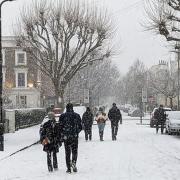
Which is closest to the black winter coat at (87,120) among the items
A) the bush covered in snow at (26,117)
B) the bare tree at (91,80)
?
the bush covered in snow at (26,117)

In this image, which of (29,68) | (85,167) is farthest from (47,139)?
(29,68)

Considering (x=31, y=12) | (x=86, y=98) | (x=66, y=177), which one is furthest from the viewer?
(x=86, y=98)

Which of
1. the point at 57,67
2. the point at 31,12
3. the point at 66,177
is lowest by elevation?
the point at 66,177

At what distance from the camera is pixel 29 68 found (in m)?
83.2

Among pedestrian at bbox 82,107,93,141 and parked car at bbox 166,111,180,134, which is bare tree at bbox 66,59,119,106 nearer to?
parked car at bbox 166,111,180,134

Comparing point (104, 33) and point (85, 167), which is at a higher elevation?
point (104, 33)

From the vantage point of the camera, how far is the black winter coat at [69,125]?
48.9ft

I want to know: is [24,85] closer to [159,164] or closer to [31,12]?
[31,12]

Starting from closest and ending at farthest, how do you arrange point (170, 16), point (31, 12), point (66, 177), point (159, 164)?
point (66, 177) < point (159, 164) < point (170, 16) < point (31, 12)

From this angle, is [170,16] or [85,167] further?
[170,16]

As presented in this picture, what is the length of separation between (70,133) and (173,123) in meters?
19.4

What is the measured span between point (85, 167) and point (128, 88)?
386 feet

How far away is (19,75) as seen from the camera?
83.6m

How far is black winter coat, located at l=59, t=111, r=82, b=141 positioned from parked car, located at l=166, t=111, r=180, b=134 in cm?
1893
